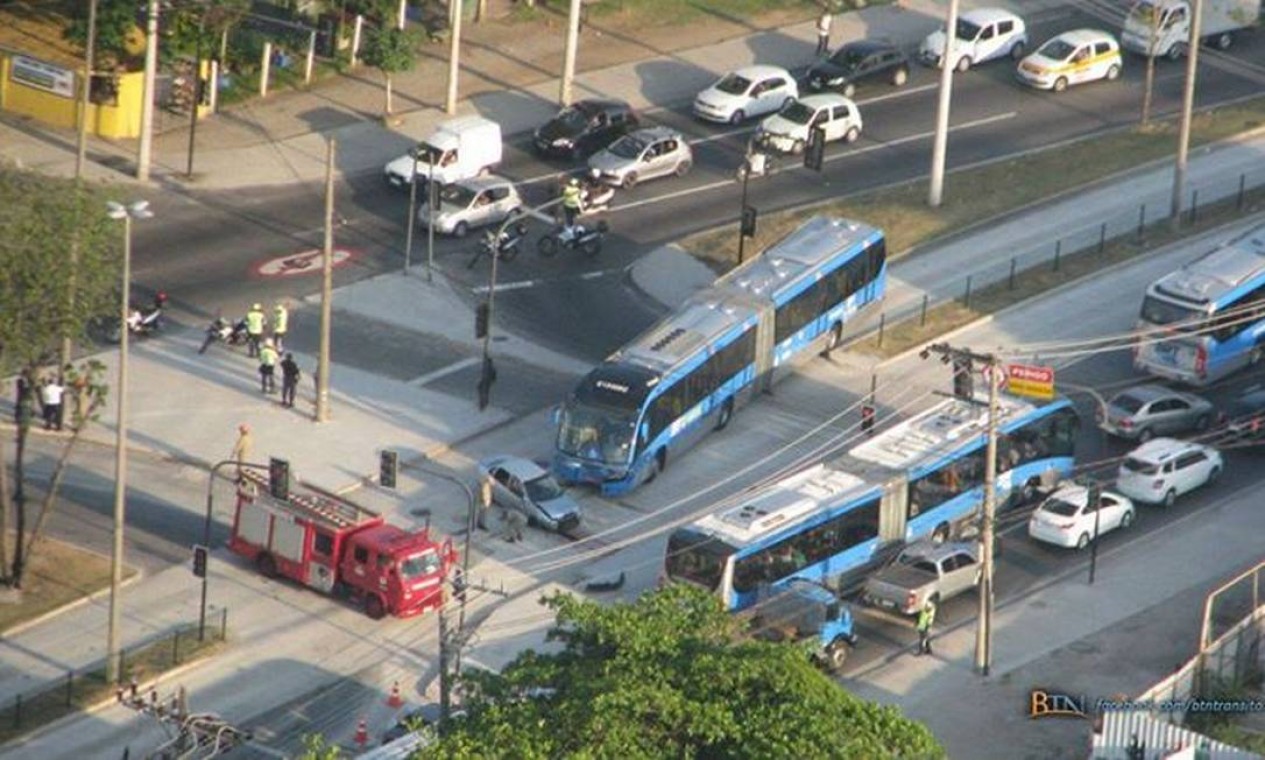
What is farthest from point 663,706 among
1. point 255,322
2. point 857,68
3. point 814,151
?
point 857,68

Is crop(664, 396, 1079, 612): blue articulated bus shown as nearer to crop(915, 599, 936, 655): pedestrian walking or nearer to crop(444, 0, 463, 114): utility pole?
crop(915, 599, 936, 655): pedestrian walking

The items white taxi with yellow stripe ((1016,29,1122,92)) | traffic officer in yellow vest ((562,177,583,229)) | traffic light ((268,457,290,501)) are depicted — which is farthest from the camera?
white taxi with yellow stripe ((1016,29,1122,92))

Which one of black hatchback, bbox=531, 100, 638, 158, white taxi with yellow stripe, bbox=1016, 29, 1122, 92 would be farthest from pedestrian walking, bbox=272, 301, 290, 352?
white taxi with yellow stripe, bbox=1016, 29, 1122, 92

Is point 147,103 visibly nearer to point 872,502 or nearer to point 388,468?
point 388,468

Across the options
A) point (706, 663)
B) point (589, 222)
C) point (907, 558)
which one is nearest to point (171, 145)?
point (589, 222)

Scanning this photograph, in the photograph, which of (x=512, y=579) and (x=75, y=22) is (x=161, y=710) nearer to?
(x=512, y=579)

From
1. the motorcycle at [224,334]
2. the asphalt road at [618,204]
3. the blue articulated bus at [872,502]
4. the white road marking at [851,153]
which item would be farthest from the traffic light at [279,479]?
the white road marking at [851,153]

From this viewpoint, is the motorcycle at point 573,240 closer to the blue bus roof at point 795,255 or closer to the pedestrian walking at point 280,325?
the blue bus roof at point 795,255
